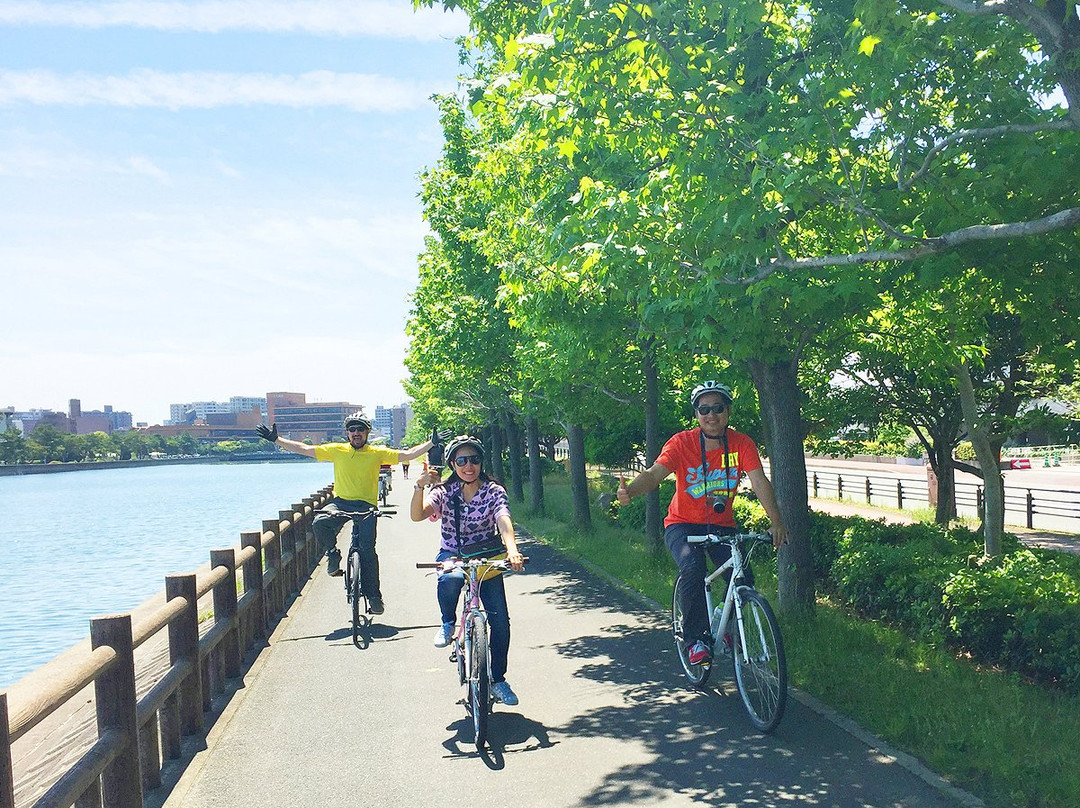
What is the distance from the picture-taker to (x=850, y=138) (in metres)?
7.28

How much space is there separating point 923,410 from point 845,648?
12060mm

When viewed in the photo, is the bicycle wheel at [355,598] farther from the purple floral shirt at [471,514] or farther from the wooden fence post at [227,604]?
the purple floral shirt at [471,514]

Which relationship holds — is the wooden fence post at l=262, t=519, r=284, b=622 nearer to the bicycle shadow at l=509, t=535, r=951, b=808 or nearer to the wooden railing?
the wooden railing

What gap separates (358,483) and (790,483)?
4780mm

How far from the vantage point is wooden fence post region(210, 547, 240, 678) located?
844 cm

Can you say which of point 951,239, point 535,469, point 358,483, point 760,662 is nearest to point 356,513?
point 358,483

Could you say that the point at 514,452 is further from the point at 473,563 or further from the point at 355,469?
the point at 473,563

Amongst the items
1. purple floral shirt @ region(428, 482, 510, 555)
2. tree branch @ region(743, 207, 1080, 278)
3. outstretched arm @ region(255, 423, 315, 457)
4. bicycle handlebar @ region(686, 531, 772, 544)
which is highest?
tree branch @ region(743, 207, 1080, 278)

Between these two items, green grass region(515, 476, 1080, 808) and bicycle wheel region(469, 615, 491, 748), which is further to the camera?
bicycle wheel region(469, 615, 491, 748)

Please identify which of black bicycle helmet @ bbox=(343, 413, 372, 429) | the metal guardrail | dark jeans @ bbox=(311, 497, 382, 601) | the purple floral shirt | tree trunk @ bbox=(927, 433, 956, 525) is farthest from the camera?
the metal guardrail

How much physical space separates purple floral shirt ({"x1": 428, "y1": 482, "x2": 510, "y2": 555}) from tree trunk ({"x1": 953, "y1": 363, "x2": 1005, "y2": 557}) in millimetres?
7614

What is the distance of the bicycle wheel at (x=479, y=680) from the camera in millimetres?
6129

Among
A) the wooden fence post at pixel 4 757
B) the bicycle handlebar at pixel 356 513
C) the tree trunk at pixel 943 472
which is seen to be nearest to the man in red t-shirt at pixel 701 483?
the wooden fence post at pixel 4 757

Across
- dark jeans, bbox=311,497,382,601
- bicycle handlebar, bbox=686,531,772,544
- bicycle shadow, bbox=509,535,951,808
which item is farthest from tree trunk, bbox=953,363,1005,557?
dark jeans, bbox=311,497,382,601
